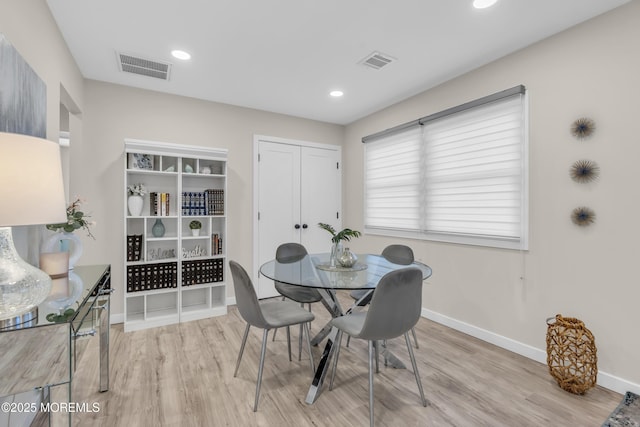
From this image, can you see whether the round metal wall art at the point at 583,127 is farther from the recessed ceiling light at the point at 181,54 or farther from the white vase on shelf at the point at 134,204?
the white vase on shelf at the point at 134,204

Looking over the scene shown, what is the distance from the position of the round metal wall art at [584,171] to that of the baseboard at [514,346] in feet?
4.52

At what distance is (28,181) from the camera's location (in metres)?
1.08

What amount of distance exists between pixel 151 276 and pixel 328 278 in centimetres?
219

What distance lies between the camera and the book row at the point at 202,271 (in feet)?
11.3

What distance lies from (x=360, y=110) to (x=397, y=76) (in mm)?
1107

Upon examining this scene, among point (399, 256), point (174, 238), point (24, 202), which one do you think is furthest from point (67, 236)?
point (399, 256)

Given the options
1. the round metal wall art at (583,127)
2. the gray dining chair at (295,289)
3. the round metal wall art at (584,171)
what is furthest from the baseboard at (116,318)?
the round metal wall art at (583,127)

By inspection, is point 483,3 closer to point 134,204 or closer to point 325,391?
point 325,391

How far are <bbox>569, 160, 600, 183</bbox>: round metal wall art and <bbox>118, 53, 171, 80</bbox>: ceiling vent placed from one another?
3.57m

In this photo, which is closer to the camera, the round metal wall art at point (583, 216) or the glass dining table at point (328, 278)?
the glass dining table at point (328, 278)

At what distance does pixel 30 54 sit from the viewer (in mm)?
1846

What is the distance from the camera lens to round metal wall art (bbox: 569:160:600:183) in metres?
2.22

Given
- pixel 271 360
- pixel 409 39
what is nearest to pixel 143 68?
pixel 409 39

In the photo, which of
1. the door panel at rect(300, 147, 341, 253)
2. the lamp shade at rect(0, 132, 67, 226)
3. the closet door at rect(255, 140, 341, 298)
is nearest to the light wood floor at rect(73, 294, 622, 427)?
the lamp shade at rect(0, 132, 67, 226)
